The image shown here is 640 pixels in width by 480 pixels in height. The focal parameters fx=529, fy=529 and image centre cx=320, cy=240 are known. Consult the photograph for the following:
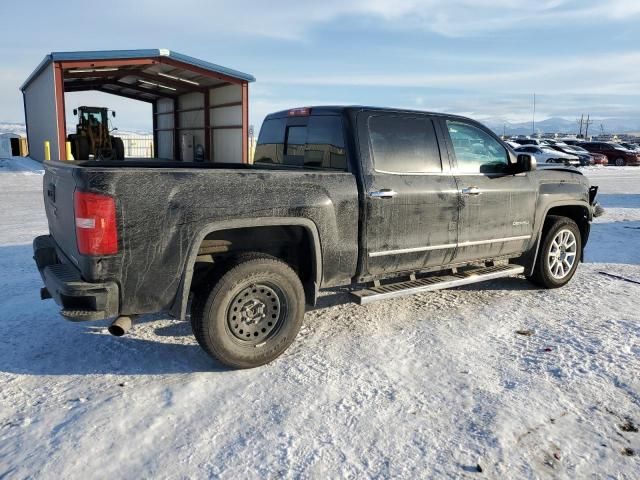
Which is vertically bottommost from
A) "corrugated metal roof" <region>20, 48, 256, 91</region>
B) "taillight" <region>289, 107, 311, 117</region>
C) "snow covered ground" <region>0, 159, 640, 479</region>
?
"snow covered ground" <region>0, 159, 640, 479</region>

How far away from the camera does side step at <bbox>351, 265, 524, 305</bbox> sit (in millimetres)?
4430

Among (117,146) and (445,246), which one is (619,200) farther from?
(117,146)

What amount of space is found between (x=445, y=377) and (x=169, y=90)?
80.5 feet

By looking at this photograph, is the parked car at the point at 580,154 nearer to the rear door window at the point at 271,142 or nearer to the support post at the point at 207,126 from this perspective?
the support post at the point at 207,126

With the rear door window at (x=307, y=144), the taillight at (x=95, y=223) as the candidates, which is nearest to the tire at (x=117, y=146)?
the rear door window at (x=307, y=144)

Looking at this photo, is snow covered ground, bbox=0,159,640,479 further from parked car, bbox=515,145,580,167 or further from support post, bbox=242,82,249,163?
parked car, bbox=515,145,580,167

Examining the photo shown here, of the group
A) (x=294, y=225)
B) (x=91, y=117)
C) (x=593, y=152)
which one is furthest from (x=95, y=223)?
(x=593, y=152)

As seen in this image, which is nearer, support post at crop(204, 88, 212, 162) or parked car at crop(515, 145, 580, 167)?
support post at crop(204, 88, 212, 162)

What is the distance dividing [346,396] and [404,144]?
2.30 metres

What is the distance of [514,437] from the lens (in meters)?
3.04

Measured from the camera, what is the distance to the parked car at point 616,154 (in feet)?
112

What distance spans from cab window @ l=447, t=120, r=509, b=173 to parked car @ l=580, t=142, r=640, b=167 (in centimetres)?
3409

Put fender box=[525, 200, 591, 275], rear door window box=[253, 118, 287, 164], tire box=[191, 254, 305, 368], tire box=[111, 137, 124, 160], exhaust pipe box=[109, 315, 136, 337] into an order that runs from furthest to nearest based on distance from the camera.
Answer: tire box=[111, 137, 124, 160]
fender box=[525, 200, 591, 275]
rear door window box=[253, 118, 287, 164]
tire box=[191, 254, 305, 368]
exhaust pipe box=[109, 315, 136, 337]

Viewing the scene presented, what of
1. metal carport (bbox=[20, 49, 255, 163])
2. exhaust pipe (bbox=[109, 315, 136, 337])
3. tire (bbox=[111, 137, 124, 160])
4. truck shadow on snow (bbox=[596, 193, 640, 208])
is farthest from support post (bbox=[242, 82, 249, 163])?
exhaust pipe (bbox=[109, 315, 136, 337])
